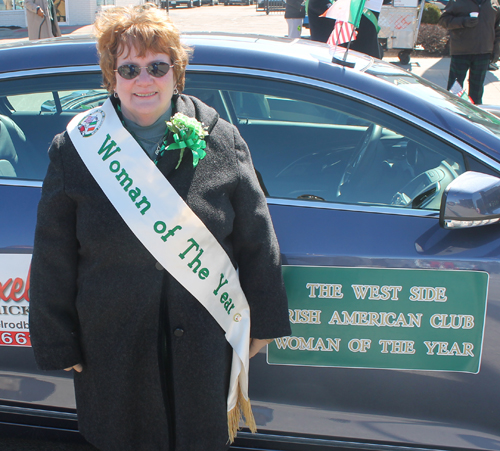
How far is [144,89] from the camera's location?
1.45 meters

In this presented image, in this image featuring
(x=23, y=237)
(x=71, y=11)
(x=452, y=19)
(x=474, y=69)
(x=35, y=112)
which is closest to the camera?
(x=23, y=237)

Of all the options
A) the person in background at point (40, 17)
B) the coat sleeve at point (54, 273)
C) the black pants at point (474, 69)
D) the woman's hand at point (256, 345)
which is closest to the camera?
the coat sleeve at point (54, 273)

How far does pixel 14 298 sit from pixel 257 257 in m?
0.84

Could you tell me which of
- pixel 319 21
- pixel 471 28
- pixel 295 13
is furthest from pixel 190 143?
pixel 295 13

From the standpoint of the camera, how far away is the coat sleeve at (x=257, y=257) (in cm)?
147

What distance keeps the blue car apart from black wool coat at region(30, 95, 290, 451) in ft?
0.87

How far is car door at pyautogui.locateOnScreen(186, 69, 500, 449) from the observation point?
1682 mm

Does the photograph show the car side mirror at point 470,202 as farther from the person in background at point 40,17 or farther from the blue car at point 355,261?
the person in background at point 40,17

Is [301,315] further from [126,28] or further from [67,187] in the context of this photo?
[126,28]

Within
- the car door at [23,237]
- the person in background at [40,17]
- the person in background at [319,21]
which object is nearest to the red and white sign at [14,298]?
the car door at [23,237]

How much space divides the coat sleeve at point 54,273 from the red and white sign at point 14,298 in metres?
0.33

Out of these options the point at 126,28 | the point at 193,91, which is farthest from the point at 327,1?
the point at 126,28

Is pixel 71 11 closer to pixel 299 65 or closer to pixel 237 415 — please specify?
pixel 299 65

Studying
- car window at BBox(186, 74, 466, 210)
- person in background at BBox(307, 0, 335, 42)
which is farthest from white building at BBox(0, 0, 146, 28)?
car window at BBox(186, 74, 466, 210)
